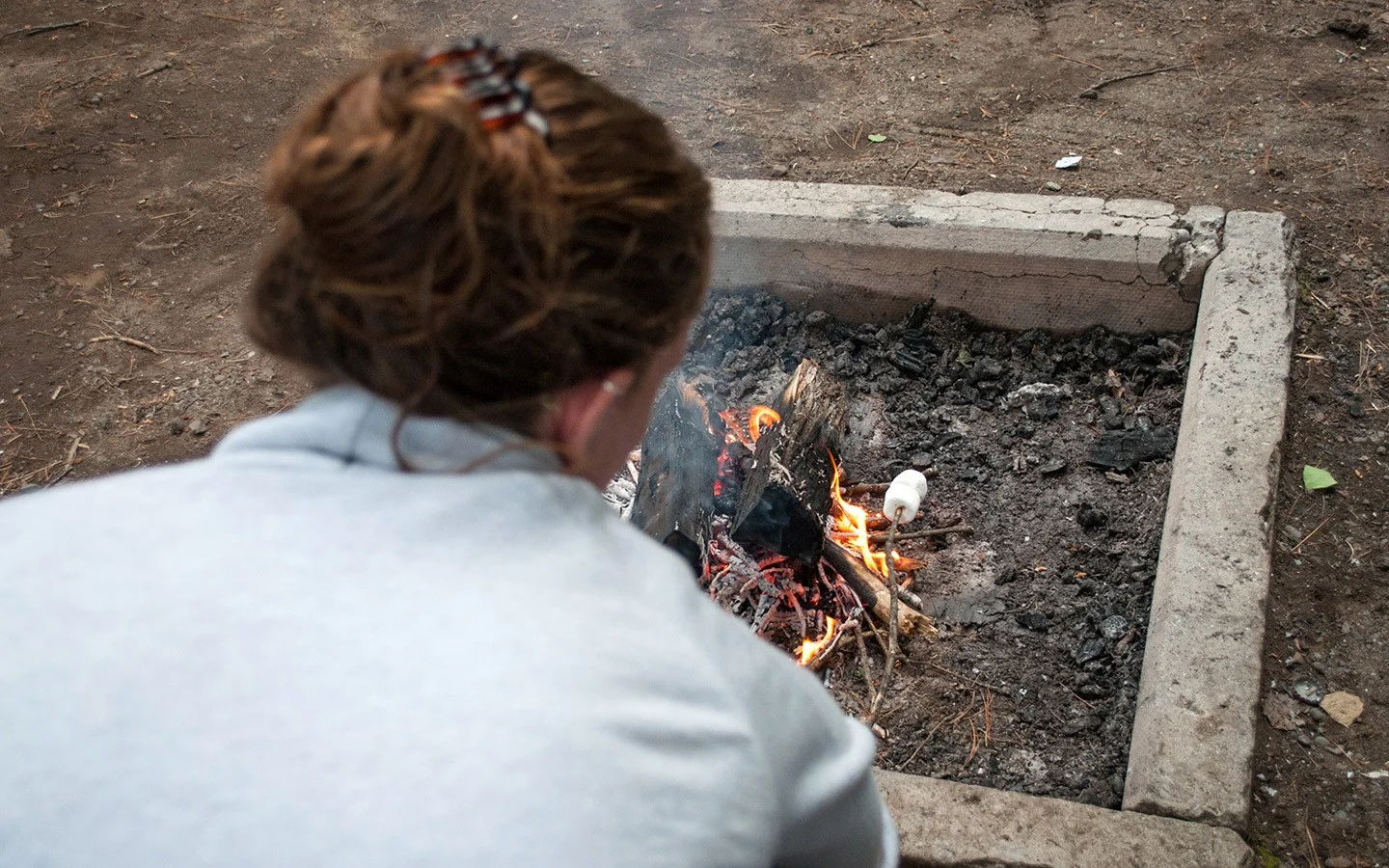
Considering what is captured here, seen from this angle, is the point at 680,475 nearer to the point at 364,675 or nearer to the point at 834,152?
the point at 834,152

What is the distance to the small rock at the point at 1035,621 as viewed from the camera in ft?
10.0

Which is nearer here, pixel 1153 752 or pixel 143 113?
pixel 1153 752

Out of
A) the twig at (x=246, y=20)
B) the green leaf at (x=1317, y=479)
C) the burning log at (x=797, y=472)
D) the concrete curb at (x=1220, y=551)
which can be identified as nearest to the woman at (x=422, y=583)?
the concrete curb at (x=1220, y=551)

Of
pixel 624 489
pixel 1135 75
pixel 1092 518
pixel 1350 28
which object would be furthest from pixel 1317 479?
pixel 1350 28

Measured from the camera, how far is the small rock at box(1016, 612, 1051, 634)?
3.06m

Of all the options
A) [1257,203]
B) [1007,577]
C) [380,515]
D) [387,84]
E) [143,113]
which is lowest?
[1007,577]

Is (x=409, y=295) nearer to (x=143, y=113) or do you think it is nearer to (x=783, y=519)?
(x=783, y=519)

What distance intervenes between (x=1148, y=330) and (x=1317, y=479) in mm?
846

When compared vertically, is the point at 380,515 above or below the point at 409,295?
below

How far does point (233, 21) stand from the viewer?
6.88 meters

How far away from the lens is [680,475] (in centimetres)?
331

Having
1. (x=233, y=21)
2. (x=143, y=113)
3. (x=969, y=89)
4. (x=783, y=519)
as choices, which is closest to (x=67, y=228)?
(x=143, y=113)

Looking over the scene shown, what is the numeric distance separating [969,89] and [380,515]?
16.3 feet

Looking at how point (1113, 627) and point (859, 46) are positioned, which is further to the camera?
point (859, 46)
